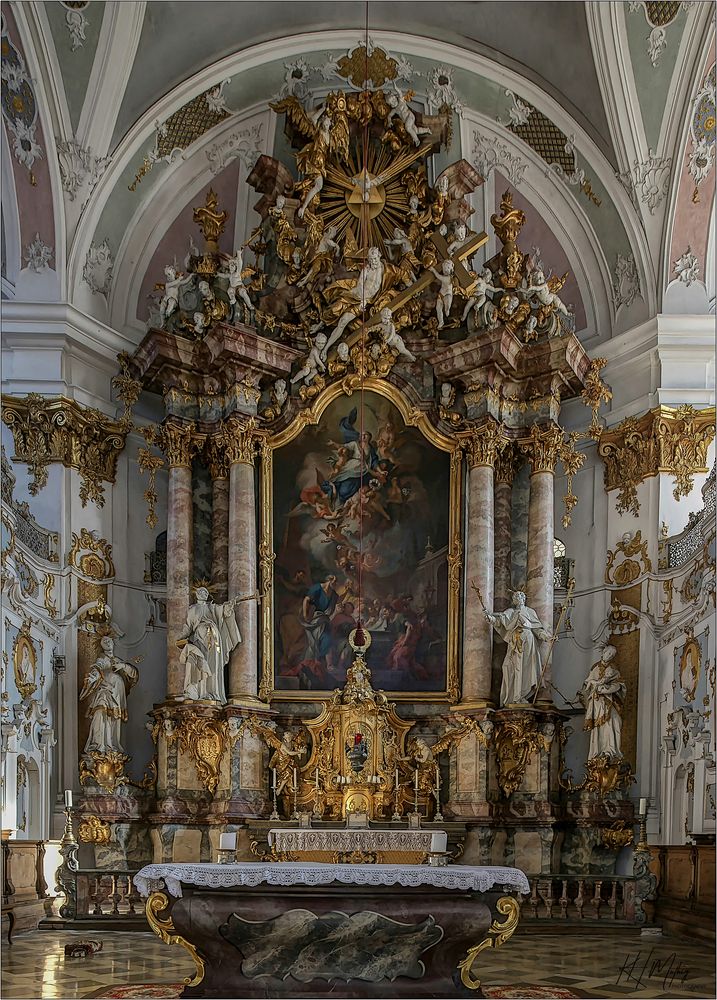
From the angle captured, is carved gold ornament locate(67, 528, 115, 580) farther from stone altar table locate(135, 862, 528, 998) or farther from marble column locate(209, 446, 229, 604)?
stone altar table locate(135, 862, 528, 998)

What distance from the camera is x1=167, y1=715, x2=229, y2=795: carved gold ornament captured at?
14.8m

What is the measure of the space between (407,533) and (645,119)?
6.35 meters

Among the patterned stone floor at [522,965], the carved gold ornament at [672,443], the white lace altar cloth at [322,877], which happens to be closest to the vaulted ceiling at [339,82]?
the carved gold ornament at [672,443]

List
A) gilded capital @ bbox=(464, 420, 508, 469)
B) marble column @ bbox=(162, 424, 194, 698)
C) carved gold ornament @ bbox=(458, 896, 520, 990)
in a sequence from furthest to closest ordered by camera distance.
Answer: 1. gilded capital @ bbox=(464, 420, 508, 469)
2. marble column @ bbox=(162, 424, 194, 698)
3. carved gold ornament @ bbox=(458, 896, 520, 990)

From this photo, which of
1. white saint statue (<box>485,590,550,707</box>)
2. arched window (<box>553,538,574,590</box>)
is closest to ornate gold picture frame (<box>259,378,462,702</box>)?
white saint statue (<box>485,590,550,707</box>)

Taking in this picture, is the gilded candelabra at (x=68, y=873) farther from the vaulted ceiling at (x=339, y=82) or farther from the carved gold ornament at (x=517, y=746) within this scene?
the vaulted ceiling at (x=339, y=82)

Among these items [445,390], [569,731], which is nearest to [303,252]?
[445,390]

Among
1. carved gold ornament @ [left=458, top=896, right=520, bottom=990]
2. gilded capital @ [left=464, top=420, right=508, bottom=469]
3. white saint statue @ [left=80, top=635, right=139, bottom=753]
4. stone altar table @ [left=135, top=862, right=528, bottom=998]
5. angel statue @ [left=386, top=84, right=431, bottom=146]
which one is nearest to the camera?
stone altar table @ [left=135, top=862, right=528, bottom=998]

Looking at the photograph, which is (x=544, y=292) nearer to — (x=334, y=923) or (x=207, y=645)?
(x=207, y=645)

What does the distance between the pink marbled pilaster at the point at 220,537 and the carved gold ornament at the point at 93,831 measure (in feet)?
10.5

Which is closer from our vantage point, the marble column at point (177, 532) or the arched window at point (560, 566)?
the marble column at point (177, 532)

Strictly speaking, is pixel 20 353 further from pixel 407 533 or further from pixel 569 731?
pixel 569 731

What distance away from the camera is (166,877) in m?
9.00

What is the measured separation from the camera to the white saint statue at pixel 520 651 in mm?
14844
